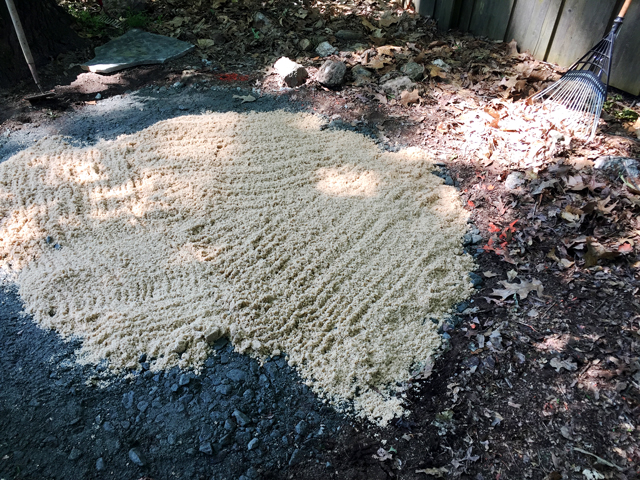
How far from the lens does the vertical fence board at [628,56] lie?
312 cm

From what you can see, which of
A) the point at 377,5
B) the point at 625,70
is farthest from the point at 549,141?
the point at 377,5

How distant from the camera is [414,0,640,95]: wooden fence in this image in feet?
10.6

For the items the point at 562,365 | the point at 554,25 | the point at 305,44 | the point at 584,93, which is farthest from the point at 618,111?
the point at 305,44

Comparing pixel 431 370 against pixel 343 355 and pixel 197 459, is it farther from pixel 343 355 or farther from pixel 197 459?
pixel 197 459

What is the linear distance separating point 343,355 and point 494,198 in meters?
1.44

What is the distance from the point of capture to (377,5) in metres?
5.22

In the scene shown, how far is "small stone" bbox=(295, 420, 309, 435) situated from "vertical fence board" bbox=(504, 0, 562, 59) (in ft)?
12.5

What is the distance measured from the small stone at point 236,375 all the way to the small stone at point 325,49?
3.47 m

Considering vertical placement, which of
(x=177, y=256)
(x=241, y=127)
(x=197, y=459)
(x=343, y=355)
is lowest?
(x=197, y=459)

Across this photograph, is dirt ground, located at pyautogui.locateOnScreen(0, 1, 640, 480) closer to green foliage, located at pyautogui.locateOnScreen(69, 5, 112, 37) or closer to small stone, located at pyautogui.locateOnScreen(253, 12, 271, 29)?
green foliage, located at pyautogui.locateOnScreen(69, 5, 112, 37)

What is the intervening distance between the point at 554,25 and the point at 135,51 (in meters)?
3.85

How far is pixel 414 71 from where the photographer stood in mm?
3814

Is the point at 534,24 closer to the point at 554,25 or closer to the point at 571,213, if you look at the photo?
the point at 554,25

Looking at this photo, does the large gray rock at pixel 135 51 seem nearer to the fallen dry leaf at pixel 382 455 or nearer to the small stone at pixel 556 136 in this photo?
the small stone at pixel 556 136
